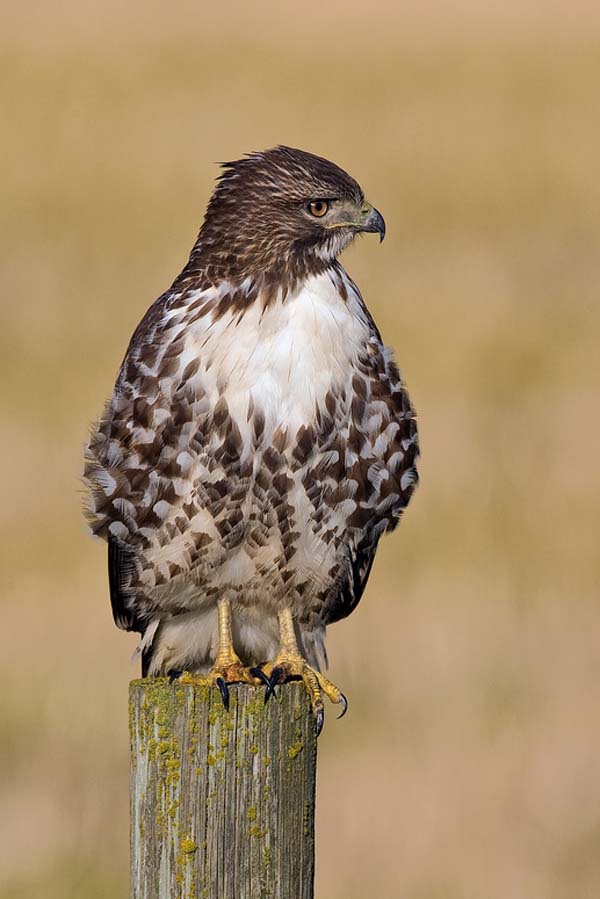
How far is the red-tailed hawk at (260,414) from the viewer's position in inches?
216

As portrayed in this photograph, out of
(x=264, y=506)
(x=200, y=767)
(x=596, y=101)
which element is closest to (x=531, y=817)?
(x=264, y=506)

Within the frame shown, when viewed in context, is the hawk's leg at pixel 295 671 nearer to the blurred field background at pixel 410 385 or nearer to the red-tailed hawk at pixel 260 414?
the red-tailed hawk at pixel 260 414

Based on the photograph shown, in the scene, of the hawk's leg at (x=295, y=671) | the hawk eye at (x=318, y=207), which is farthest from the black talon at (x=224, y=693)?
the hawk eye at (x=318, y=207)

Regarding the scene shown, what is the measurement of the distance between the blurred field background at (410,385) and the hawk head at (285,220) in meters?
2.65

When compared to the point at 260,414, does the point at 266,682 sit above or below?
below

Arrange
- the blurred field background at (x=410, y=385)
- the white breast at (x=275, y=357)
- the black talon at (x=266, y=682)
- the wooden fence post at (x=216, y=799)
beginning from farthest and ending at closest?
1. the blurred field background at (x=410, y=385)
2. the white breast at (x=275, y=357)
3. the black talon at (x=266, y=682)
4. the wooden fence post at (x=216, y=799)

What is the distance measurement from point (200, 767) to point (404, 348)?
842 cm

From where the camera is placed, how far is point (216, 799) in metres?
4.24

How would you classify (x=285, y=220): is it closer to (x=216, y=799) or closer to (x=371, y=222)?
(x=371, y=222)

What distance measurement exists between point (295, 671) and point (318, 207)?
4.53 feet

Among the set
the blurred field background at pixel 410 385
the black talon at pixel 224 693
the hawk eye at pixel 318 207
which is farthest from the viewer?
the blurred field background at pixel 410 385

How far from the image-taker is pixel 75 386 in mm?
11656

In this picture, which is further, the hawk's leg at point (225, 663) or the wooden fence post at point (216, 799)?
the hawk's leg at point (225, 663)

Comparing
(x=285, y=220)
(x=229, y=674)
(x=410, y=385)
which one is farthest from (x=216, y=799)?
(x=410, y=385)
